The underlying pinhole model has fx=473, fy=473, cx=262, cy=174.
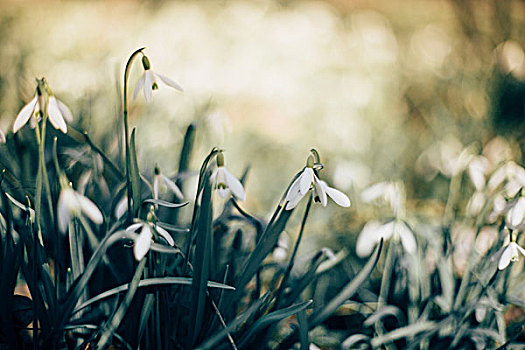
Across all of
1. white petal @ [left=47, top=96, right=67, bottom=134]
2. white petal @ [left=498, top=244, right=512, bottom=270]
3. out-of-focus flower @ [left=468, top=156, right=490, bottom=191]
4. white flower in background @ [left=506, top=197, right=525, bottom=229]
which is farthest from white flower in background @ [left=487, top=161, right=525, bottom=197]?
white petal @ [left=47, top=96, right=67, bottom=134]

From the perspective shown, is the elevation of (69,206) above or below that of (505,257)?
above

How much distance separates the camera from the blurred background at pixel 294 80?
2.59m

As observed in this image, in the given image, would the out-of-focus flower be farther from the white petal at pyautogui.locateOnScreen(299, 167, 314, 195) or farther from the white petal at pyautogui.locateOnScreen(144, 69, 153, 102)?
the white petal at pyautogui.locateOnScreen(144, 69, 153, 102)

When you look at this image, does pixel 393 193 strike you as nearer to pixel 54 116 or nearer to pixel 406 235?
pixel 406 235

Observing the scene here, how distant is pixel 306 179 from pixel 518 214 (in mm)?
533

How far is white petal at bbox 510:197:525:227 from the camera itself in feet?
3.59

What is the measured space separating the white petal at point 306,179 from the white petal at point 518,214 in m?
0.51

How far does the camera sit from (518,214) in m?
1.10

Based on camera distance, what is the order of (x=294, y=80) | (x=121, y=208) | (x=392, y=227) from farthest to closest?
(x=294, y=80) → (x=392, y=227) → (x=121, y=208)

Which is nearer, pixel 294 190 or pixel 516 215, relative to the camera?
pixel 294 190

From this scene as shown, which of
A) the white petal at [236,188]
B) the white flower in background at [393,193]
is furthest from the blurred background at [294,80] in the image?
the white petal at [236,188]

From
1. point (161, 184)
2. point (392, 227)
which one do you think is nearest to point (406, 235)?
point (392, 227)

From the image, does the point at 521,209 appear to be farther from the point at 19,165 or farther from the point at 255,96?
Result: the point at 255,96

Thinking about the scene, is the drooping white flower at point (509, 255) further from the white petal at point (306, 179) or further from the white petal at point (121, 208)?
the white petal at point (121, 208)
